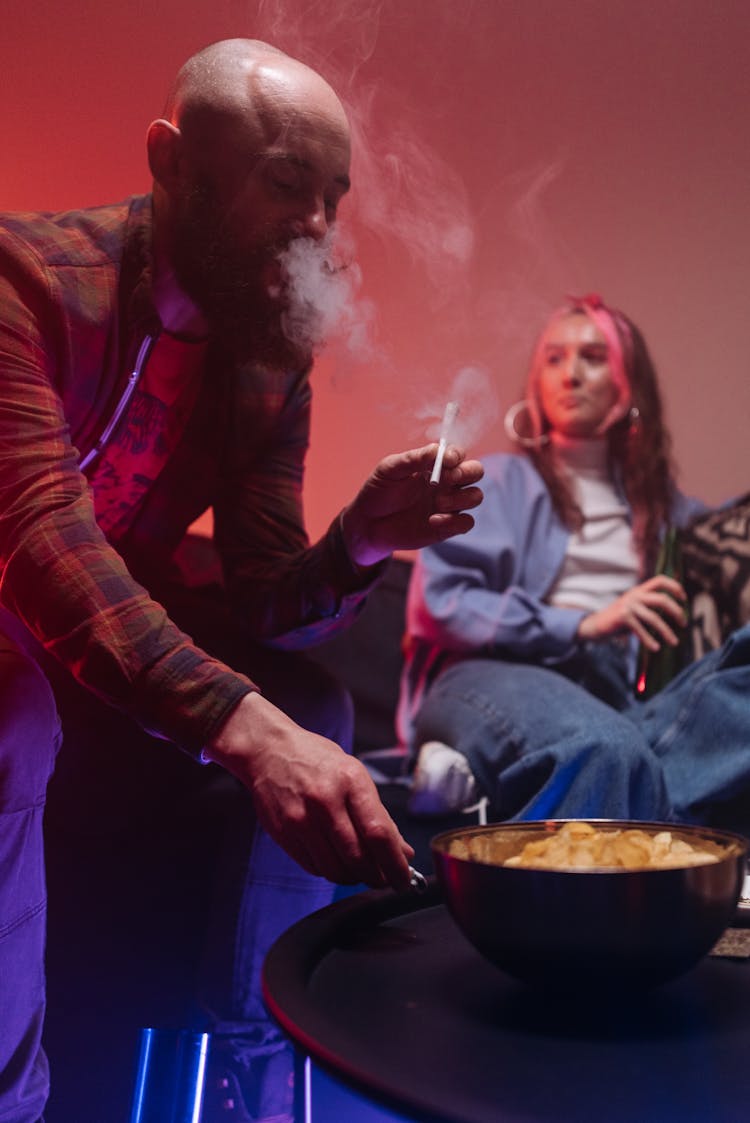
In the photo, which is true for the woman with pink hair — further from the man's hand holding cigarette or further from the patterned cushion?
the man's hand holding cigarette

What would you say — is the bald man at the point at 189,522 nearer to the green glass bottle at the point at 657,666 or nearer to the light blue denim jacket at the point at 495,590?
the light blue denim jacket at the point at 495,590

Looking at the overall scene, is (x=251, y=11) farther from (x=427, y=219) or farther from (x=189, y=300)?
(x=189, y=300)

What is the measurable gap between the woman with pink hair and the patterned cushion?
50 mm

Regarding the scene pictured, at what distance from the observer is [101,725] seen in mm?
1295

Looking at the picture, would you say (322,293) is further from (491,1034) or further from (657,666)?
(657,666)

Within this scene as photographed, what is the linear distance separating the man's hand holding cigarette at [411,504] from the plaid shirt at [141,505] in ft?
0.15

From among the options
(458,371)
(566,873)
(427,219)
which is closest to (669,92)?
(458,371)

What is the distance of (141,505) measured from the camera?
138 centimetres

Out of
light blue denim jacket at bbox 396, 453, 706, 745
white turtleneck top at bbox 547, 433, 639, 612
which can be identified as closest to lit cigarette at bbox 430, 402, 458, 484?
light blue denim jacket at bbox 396, 453, 706, 745

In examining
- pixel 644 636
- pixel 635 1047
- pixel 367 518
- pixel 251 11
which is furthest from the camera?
pixel 644 636

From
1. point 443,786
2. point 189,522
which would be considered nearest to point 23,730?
point 189,522

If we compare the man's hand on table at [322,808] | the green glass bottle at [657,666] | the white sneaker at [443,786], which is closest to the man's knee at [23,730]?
the man's hand on table at [322,808]

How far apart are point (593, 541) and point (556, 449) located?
0.74 ft

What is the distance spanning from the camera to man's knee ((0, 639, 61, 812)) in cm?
90
